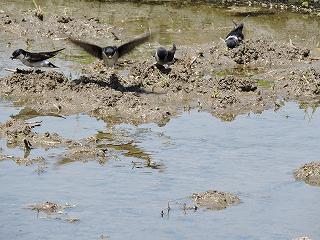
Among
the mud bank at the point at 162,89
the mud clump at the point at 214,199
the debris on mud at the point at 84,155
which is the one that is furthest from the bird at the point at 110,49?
the mud clump at the point at 214,199

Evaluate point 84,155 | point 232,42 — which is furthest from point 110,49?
point 84,155

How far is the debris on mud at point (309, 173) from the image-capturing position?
362 inches

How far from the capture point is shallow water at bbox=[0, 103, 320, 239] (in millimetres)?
7828

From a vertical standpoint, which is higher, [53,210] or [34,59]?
[34,59]

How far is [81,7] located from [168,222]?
1087 centimetres

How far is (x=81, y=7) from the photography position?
59.9ft

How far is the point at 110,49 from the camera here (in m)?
12.6

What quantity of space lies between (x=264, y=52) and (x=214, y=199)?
651cm

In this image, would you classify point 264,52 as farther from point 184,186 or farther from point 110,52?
point 184,186

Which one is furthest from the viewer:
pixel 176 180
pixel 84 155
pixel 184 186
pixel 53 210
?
pixel 84 155

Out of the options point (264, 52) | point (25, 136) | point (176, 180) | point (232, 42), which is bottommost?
point (25, 136)

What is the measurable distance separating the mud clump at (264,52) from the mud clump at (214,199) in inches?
241

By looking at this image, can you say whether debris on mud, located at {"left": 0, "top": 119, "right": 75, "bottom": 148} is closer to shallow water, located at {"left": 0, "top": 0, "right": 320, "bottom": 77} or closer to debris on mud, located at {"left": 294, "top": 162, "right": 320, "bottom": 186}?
debris on mud, located at {"left": 294, "top": 162, "right": 320, "bottom": 186}

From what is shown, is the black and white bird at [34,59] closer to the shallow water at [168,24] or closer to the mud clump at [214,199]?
the shallow water at [168,24]
